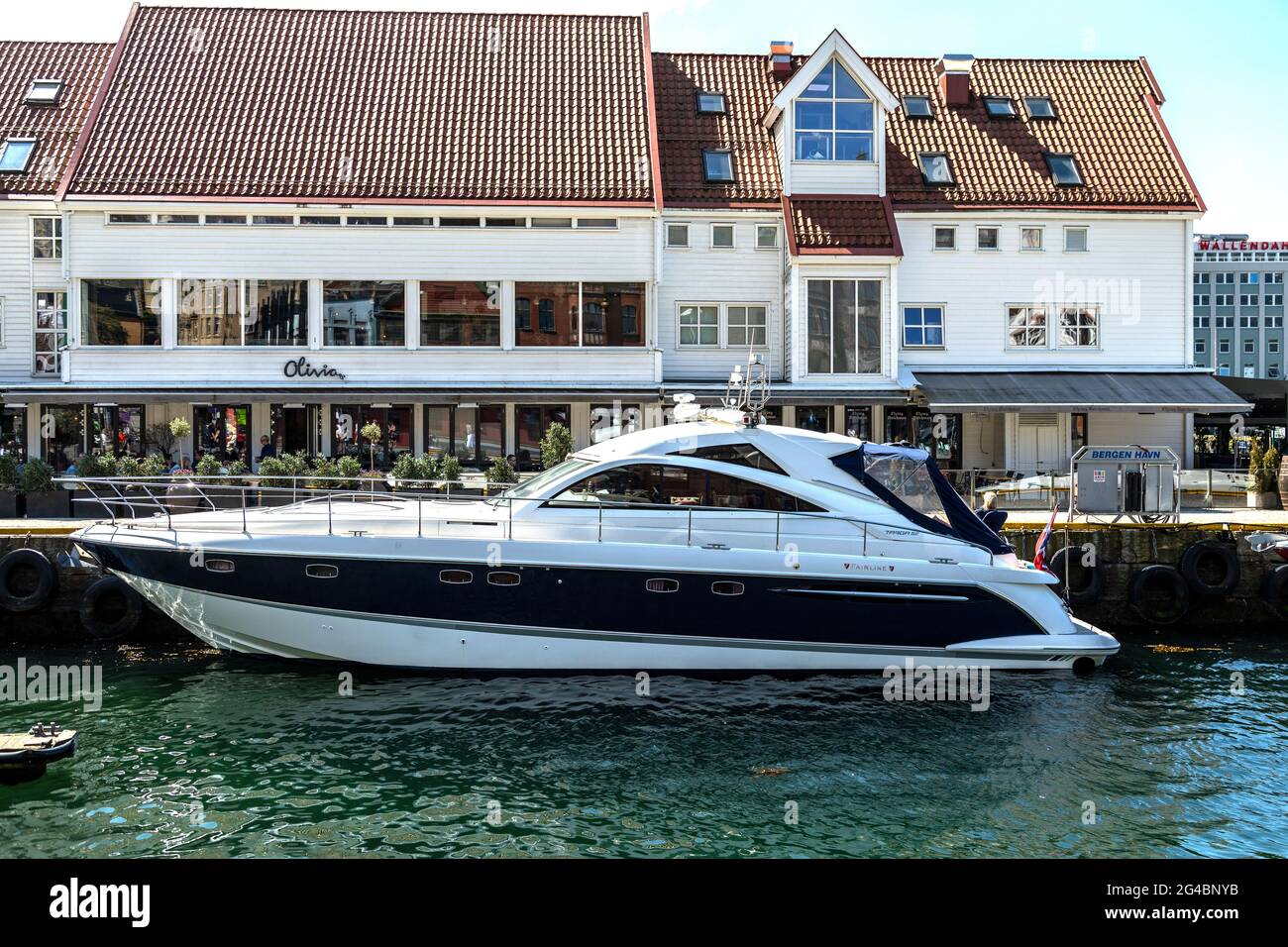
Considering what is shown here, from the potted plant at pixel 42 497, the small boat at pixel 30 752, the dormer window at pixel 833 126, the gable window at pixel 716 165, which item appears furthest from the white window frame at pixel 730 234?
the small boat at pixel 30 752

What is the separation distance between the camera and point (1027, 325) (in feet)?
90.1

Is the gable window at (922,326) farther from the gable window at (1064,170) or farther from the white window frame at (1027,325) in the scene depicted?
the gable window at (1064,170)

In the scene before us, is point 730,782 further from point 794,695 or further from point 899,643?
point 899,643

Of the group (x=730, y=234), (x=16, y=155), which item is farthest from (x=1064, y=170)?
(x=16, y=155)

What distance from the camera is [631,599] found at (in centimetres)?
1275

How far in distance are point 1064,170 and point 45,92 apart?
85.9ft

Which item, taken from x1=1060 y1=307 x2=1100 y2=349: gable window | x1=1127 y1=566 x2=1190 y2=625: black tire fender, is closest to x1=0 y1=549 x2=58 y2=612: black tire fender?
x1=1127 y1=566 x2=1190 y2=625: black tire fender

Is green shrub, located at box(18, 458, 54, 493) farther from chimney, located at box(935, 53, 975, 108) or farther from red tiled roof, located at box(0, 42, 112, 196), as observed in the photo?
chimney, located at box(935, 53, 975, 108)

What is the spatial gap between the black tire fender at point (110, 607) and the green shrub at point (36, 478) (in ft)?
15.4

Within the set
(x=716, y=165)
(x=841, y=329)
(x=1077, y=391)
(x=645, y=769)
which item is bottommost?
(x=645, y=769)

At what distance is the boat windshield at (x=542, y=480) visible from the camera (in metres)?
13.6

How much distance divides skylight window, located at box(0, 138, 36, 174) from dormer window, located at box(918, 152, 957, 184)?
72.4ft

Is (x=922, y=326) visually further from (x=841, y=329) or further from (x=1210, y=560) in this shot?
(x=1210, y=560)
